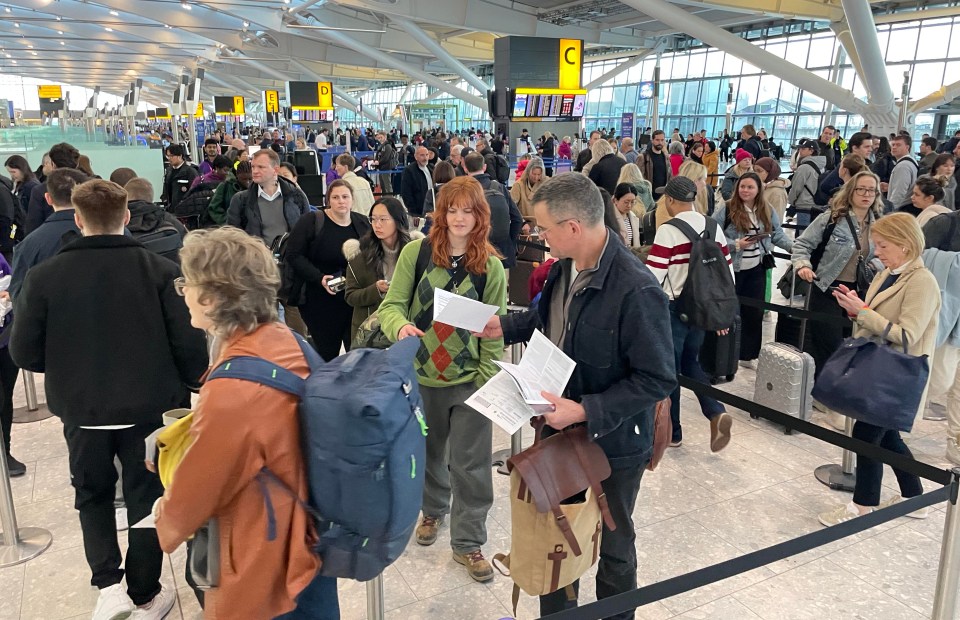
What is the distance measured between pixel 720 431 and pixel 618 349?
2645 millimetres

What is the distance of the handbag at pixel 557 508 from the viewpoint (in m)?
2.30

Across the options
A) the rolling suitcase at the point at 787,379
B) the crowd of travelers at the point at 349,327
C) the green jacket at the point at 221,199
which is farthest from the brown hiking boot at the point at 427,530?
the green jacket at the point at 221,199

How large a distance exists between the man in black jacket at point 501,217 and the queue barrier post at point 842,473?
8.95 feet

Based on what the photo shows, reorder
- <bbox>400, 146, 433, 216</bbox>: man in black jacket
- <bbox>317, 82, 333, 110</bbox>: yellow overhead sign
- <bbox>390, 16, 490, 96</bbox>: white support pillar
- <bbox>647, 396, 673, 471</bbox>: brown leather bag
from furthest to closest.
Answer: <bbox>317, 82, 333, 110</bbox>: yellow overhead sign, <bbox>390, 16, 490, 96</bbox>: white support pillar, <bbox>400, 146, 433, 216</bbox>: man in black jacket, <bbox>647, 396, 673, 471</bbox>: brown leather bag

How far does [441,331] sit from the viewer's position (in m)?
3.32

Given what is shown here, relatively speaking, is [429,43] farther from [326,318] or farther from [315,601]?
[315,601]

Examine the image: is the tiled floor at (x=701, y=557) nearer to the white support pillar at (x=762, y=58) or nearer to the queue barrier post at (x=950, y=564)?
the queue barrier post at (x=950, y=564)

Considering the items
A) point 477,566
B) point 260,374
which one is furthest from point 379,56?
point 260,374

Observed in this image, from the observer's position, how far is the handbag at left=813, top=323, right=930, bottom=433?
360cm

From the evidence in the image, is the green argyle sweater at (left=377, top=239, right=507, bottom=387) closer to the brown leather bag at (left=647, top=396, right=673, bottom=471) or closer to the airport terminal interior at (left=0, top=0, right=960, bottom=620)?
the airport terminal interior at (left=0, top=0, right=960, bottom=620)

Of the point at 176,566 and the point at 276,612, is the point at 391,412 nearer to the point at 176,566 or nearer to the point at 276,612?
the point at 276,612

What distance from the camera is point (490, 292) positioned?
338 cm

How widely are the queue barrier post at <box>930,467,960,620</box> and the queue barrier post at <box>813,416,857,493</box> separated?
1.87 m

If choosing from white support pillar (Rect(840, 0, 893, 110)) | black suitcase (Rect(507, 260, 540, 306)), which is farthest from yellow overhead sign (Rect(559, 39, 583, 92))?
black suitcase (Rect(507, 260, 540, 306))
